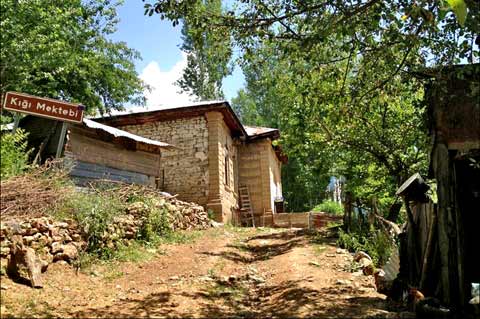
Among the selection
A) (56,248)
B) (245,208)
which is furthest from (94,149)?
(245,208)

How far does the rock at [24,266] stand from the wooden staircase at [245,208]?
48.1ft

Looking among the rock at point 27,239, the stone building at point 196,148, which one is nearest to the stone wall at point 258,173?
the stone building at point 196,148

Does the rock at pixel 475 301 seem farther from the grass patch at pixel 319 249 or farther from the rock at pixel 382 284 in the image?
the grass patch at pixel 319 249

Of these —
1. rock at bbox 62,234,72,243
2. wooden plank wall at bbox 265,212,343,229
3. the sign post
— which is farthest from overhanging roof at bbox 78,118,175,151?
wooden plank wall at bbox 265,212,343,229

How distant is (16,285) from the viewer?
5.91 metres

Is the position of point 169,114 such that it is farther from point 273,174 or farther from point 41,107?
point 41,107

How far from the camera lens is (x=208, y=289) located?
23.3ft

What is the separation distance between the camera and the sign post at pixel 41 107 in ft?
24.3

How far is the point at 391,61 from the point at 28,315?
661 cm

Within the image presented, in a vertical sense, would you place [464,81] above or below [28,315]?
above

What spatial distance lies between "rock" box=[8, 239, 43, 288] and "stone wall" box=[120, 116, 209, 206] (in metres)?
10.8

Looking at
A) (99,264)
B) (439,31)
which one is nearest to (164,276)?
(99,264)

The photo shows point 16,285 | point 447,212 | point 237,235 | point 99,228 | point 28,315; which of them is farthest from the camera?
point 237,235

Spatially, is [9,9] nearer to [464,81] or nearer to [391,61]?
[391,61]
